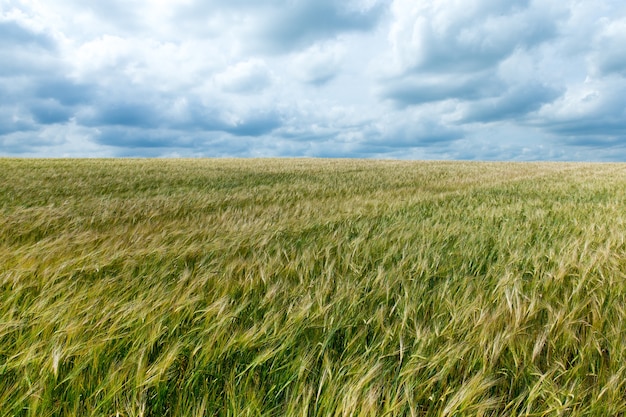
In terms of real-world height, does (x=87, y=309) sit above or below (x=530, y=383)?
above

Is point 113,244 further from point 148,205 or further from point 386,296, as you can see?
point 148,205

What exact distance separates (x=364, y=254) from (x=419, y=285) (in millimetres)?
514

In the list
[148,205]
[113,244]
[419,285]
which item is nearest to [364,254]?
[419,285]

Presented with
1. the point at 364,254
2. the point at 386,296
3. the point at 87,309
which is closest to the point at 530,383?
the point at 386,296

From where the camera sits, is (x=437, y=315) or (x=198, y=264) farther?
(x=198, y=264)

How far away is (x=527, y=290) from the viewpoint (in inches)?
63.2

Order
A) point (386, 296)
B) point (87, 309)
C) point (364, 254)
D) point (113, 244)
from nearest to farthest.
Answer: point (87, 309) < point (386, 296) < point (364, 254) < point (113, 244)

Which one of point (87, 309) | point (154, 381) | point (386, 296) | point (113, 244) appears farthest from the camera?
point (113, 244)

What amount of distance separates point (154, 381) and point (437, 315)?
95cm

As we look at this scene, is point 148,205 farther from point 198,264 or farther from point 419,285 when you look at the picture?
point 419,285

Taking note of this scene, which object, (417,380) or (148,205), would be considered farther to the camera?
(148,205)

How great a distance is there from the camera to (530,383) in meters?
0.99

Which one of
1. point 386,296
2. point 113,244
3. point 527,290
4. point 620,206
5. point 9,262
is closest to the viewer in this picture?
point 386,296

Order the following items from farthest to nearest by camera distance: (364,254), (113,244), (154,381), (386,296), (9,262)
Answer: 1. (113,244)
2. (364,254)
3. (9,262)
4. (386,296)
5. (154,381)
